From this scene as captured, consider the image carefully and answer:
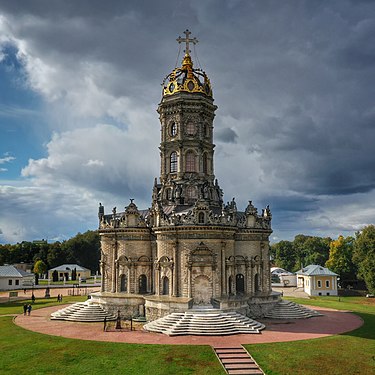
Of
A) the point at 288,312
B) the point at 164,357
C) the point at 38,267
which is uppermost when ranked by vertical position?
the point at 38,267

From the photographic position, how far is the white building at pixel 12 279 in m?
71.5

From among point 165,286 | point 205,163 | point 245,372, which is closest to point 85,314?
point 165,286

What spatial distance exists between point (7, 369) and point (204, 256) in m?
18.6

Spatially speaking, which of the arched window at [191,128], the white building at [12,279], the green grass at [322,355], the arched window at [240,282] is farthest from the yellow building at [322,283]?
the white building at [12,279]

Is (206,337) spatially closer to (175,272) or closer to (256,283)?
(175,272)

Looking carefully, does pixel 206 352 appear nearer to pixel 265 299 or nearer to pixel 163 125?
pixel 265 299

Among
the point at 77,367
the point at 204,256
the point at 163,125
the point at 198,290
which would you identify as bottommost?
the point at 77,367

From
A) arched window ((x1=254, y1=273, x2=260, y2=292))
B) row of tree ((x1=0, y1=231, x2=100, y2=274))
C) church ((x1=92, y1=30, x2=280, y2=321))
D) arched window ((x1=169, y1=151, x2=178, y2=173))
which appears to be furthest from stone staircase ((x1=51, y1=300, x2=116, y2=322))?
row of tree ((x1=0, y1=231, x2=100, y2=274))

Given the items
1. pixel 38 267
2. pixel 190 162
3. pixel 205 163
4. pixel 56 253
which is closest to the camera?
pixel 190 162

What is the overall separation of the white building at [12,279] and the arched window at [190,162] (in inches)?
1700

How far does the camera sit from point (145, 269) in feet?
139

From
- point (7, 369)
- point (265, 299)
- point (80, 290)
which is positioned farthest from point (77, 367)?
point (80, 290)

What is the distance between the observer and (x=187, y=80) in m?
47.2

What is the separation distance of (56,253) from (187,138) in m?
65.6
